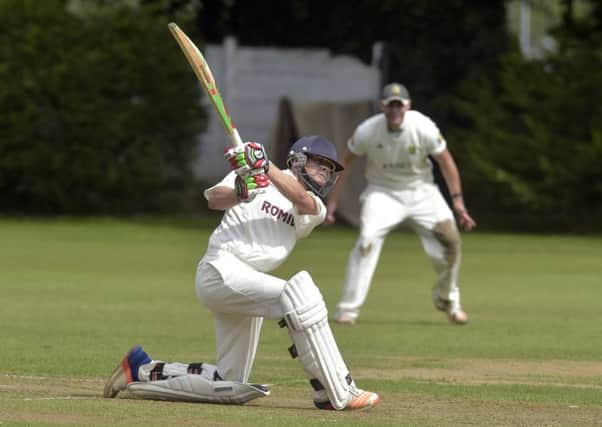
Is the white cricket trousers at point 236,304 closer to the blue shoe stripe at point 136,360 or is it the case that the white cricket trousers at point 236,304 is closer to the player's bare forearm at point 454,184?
the blue shoe stripe at point 136,360

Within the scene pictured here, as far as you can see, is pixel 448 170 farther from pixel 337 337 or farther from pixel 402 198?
pixel 337 337

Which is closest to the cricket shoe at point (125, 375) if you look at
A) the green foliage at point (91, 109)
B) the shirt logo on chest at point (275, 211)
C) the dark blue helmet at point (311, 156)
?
the shirt logo on chest at point (275, 211)

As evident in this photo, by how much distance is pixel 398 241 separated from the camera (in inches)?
951

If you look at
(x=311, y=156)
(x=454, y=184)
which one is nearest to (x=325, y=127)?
(x=454, y=184)

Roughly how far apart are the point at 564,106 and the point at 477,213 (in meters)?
3.70

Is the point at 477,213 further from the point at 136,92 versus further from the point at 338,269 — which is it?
the point at 338,269

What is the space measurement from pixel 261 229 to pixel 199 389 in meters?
0.89

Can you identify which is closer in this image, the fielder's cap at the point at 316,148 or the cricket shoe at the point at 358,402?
the cricket shoe at the point at 358,402

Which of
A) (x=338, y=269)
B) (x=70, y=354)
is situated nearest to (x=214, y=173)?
Result: (x=338, y=269)

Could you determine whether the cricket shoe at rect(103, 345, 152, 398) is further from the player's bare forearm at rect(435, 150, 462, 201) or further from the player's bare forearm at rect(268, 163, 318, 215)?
the player's bare forearm at rect(435, 150, 462, 201)

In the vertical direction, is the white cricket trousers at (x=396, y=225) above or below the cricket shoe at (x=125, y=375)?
below

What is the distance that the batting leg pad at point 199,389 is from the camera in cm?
786

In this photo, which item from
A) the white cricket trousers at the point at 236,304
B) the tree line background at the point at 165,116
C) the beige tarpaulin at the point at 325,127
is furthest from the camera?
the beige tarpaulin at the point at 325,127

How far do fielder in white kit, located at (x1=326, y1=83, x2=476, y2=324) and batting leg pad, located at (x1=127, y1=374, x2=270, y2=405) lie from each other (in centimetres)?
492
